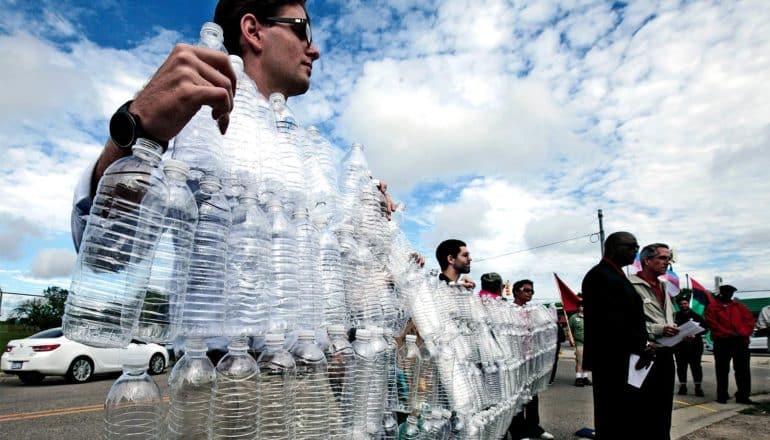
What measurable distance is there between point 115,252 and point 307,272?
519 mm

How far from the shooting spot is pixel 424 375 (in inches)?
93.3

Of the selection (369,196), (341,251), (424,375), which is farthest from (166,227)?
(424,375)

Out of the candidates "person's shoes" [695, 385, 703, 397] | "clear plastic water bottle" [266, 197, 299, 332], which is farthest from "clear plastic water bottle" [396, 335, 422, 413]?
"person's shoes" [695, 385, 703, 397]

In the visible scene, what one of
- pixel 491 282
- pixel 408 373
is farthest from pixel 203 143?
pixel 491 282

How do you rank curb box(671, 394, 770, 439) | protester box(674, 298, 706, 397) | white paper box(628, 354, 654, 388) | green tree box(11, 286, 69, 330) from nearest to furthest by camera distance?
white paper box(628, 354, 654, 388) → curb box(671, 394, 770, 439) → protester box(674, 298, 706, 397) → green tree box(11, 286, 69, 330)

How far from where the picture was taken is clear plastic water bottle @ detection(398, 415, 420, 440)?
85.3 inches

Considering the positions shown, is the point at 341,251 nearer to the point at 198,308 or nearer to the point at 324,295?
the point at 324,295

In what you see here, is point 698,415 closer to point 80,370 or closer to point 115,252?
point 115,252

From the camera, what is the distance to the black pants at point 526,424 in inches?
217

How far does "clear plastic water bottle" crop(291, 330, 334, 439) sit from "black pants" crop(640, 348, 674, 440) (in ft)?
11.8

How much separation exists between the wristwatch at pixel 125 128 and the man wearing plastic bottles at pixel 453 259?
340 centimetres

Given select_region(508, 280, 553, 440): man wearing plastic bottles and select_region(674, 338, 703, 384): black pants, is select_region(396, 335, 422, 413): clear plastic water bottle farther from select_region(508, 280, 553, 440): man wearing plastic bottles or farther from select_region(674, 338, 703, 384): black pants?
select_region(674, 338, 703, 384): black pants

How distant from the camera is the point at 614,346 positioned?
13.1 feet

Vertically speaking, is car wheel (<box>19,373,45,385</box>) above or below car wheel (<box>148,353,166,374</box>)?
below
